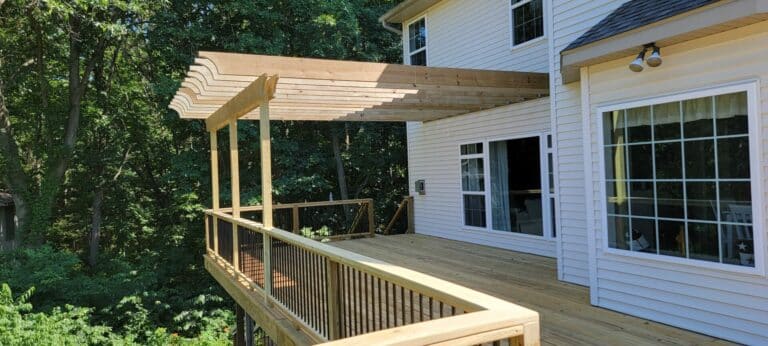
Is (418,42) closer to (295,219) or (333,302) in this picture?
(295,219)

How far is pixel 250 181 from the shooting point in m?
13.2

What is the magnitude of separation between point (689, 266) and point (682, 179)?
26.8 inches

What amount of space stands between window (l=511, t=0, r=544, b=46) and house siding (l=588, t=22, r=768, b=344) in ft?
10.6

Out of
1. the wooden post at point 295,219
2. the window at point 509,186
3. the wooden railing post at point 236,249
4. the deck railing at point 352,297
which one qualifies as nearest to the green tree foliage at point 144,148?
the wooden post at point 295,219

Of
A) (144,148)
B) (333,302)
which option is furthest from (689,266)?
(144,148)

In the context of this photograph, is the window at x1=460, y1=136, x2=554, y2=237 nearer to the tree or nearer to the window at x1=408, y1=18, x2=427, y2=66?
the window at x1=408, y1=18, x2=427, y2=66

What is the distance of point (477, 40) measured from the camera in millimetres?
8695

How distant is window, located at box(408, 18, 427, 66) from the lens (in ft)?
34.3

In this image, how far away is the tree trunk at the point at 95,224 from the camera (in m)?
14.4

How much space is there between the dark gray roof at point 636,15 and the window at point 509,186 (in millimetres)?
2894

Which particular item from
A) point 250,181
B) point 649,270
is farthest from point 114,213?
point 649,270

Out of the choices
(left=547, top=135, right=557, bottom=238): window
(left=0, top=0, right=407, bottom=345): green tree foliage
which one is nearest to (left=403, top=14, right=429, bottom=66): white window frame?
(left=0, top=0, right=407, bottom=345): green tree foliage

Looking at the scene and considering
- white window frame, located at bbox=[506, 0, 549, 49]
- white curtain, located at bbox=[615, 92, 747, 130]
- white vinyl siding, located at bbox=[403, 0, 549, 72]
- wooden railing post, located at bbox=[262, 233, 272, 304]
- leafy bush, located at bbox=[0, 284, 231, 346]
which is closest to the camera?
white curtain, located at bbox=[615, 92, 747, 130]

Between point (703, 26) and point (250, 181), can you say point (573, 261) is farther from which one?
point (250, 181)
